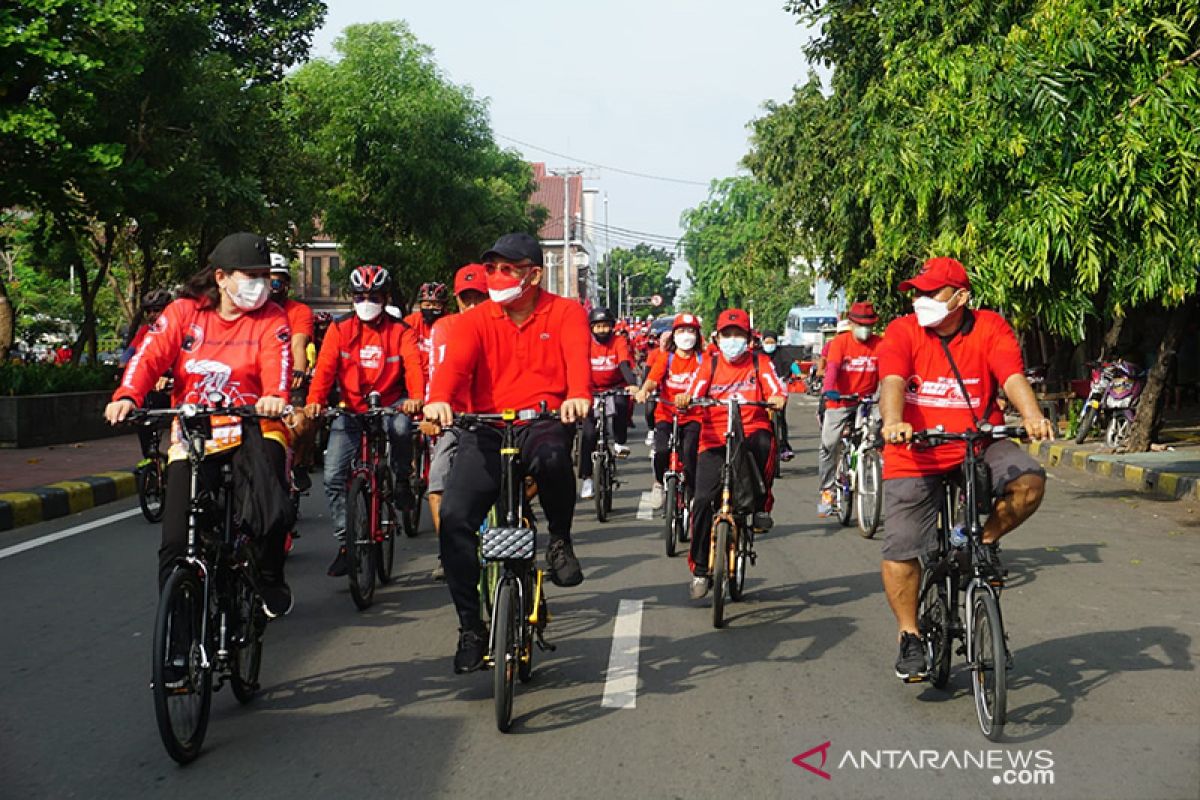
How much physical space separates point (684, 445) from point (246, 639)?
3.91m

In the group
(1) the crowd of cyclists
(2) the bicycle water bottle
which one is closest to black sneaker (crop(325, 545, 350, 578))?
(1) the crowd of cyclists

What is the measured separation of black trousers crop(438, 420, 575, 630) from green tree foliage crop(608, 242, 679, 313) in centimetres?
15694

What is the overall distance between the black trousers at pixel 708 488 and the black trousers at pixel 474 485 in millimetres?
2339

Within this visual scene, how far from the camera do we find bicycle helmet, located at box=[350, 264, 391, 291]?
8977 millimetres

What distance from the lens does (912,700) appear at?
588cm

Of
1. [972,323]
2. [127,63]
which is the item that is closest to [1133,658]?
[972,323]

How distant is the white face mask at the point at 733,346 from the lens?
886cm

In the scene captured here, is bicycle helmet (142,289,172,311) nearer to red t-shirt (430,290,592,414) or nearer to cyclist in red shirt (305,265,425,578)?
cyclist in red shirt (305,265,425,578)

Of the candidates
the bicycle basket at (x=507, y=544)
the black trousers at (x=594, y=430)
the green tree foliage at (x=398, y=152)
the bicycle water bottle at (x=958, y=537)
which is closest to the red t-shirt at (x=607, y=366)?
the black trousers at (x=594, y=430)

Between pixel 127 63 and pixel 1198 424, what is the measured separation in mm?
16831

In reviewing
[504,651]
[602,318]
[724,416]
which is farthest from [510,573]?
[602,318]

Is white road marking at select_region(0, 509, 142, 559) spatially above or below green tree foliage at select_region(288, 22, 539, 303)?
below

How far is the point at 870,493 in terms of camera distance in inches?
438

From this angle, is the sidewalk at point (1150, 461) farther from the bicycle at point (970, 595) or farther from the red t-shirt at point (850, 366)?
the bicycle at point (970, 595)
